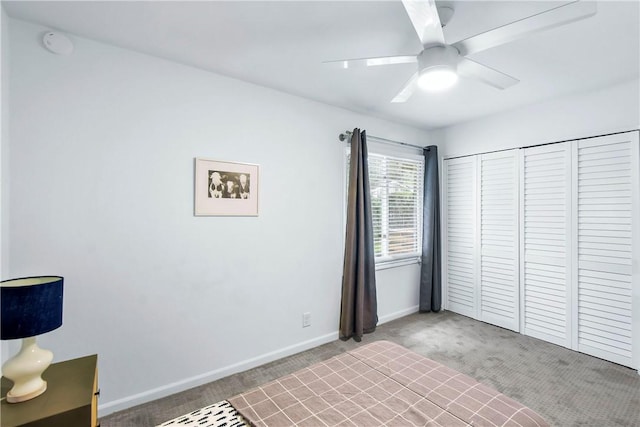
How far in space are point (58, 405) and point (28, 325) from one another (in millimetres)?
349

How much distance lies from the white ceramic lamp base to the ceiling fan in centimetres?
204

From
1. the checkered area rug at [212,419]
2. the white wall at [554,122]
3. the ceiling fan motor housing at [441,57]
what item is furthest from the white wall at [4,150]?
the white wall at [554,122]

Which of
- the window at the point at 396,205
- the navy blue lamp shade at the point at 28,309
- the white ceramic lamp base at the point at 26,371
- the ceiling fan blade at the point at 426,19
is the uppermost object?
the ceiling fan blade at the point at 426,19

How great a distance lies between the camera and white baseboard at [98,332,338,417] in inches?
81.3

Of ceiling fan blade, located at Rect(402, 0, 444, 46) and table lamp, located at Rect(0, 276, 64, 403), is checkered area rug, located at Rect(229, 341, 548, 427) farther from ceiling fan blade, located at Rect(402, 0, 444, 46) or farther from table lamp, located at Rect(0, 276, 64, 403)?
ceiling fan blade, located at Rect(402, 0, 444, 46)

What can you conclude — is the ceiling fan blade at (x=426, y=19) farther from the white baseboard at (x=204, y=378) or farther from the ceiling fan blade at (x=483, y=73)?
the white baseboard at (x=204, y=378)

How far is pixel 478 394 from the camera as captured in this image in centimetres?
143

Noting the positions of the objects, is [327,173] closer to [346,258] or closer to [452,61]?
[346,258]

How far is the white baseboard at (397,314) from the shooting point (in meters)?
3.67

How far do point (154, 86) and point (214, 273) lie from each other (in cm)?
147

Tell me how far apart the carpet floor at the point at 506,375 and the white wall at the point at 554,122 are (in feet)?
6.81

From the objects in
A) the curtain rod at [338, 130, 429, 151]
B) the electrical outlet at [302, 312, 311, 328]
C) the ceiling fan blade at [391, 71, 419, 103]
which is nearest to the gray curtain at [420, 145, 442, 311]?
the curtain rod at [338, 130, 429, 151]

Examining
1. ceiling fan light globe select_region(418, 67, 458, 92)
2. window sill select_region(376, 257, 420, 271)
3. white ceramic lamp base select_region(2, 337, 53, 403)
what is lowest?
white ceramic lamp base select_region(2, 337, 53, 403)

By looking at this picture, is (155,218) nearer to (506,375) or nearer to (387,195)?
(387,195)
